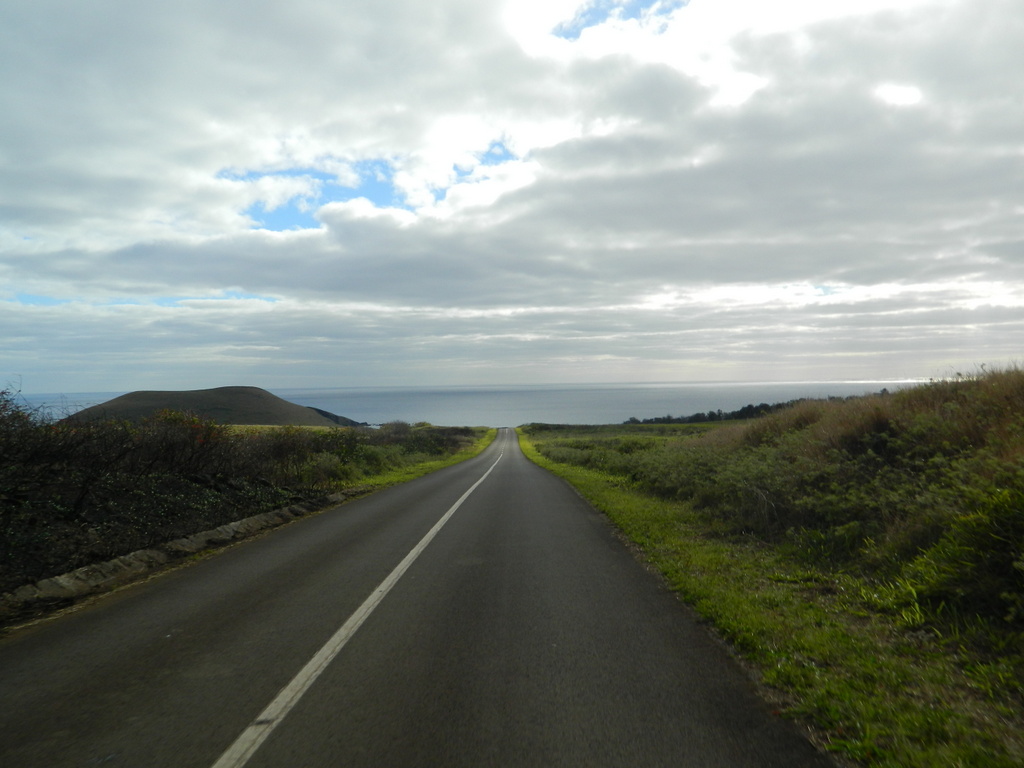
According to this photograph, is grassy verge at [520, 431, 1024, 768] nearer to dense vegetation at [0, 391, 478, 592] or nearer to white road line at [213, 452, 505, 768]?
white road line at [213, 452, 505, 768]

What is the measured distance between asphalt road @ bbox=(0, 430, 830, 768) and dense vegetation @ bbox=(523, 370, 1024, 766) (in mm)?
636

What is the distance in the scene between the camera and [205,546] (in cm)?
1046

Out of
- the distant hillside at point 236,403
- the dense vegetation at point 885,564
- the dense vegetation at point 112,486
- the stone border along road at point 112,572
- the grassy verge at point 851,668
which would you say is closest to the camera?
the grassy verge at point 851,668

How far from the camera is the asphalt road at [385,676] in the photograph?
12.2ft

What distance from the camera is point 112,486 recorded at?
10.9 m

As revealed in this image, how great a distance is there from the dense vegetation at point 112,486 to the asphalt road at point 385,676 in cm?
167

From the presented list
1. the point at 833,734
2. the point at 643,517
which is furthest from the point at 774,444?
the point at 833,734

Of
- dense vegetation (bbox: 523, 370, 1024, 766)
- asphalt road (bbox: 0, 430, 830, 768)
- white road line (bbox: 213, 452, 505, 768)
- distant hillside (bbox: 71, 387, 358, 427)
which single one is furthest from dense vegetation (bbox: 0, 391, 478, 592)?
distant hillside (bbox: 71, 387, 358, 427)

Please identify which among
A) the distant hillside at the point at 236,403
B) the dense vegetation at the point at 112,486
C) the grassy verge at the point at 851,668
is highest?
the distant hillside at the point at 236,403

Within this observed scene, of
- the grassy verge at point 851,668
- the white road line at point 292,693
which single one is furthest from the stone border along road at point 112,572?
the grassy verge at point 851,668

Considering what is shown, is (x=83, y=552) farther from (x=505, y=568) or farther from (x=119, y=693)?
(x=505, y=568)

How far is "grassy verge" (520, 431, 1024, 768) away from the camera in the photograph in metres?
3.67

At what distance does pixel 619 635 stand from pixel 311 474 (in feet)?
56.7

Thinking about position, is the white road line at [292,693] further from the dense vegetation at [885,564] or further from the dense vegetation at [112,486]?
the dense vegetation at [112,486]
